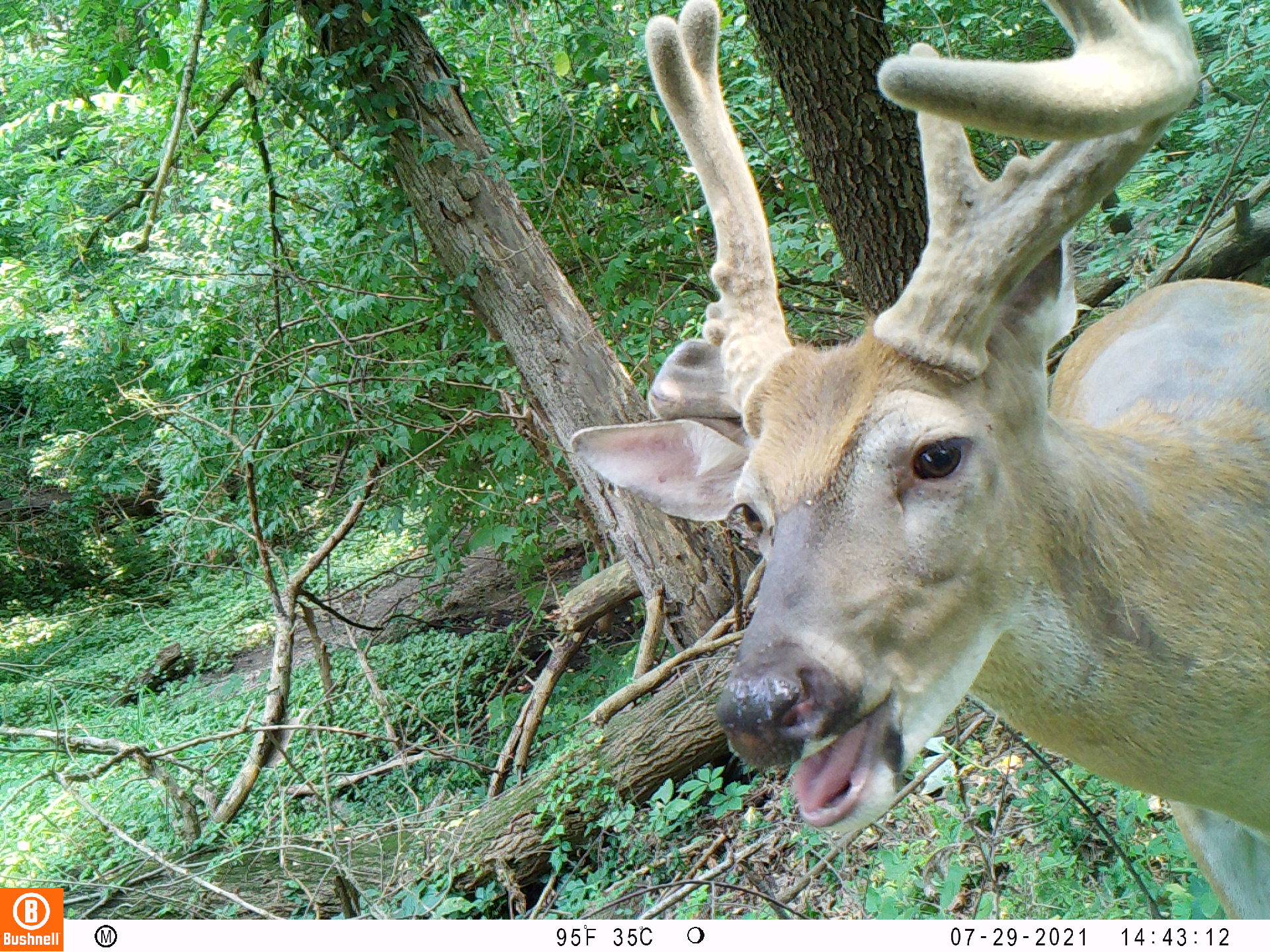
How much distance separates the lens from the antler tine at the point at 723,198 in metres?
2.58

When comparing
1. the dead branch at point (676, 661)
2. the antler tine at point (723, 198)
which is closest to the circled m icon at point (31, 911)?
the dead branch at point (676, 661)

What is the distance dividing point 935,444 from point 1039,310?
400 millimetres

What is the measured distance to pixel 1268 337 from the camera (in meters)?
2.73

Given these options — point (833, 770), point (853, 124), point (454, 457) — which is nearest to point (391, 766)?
point (454, 457)

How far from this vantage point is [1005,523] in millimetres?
1980

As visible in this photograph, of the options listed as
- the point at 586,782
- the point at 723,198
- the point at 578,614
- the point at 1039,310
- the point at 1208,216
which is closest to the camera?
the point at 1039,310

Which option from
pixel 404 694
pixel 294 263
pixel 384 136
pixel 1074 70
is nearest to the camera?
pixel 1074 70

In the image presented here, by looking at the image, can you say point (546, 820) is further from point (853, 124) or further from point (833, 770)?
point (833, 770)

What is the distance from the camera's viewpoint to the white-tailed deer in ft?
5.84

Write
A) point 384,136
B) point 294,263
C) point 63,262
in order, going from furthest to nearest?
point 63,262 → point 294,263 → point 384,136

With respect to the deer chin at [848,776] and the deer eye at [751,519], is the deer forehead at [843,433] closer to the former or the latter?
the deer eye at [751,519]

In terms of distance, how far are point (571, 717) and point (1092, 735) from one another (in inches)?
187
